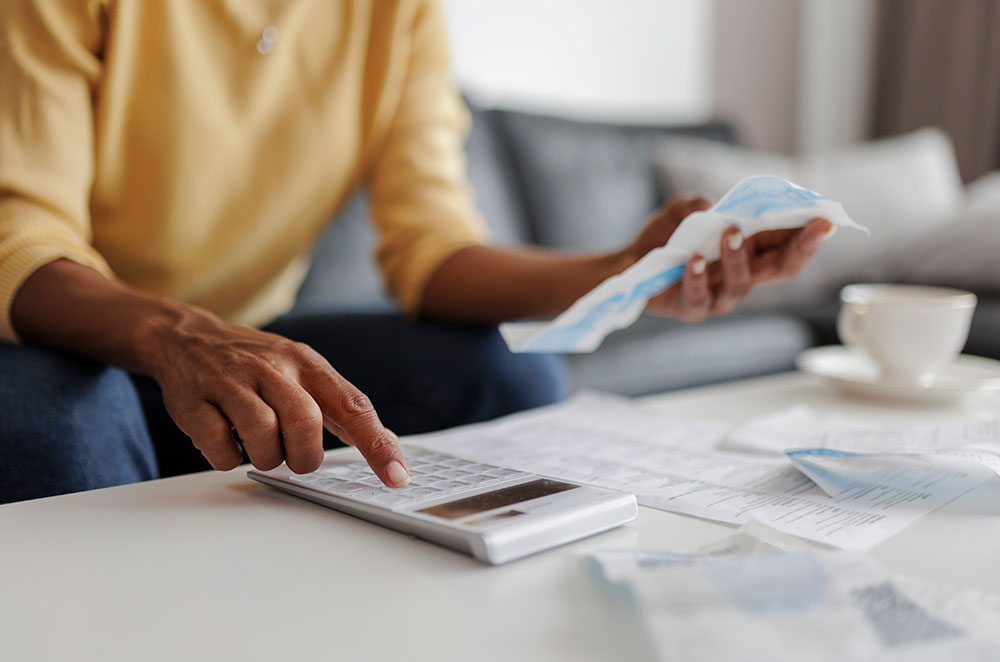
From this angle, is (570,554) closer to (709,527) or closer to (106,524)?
(709,527)

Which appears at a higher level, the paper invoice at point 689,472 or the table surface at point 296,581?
the table surface at point 296,581

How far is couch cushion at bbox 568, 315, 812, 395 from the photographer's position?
1.43 meters

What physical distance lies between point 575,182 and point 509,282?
4.09ft

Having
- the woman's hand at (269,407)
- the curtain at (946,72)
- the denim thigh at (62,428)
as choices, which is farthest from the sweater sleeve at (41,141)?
the curtain at (946,72)

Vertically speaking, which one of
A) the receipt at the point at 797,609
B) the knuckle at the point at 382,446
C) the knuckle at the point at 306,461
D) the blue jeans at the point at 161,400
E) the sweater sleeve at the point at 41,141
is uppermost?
the sweater sleeve at the point at 41,141

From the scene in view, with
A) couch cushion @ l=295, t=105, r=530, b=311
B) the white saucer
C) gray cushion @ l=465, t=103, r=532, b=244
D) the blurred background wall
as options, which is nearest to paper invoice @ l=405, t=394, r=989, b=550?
the white saucer

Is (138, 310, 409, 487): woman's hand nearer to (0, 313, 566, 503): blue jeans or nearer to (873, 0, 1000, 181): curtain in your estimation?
(0, 313, 566, 503): blue jeans

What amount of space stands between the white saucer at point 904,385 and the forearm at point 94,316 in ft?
2.01

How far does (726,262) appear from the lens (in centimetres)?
72

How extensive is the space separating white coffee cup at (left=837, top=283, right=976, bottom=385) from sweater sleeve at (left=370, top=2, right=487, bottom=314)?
18.4 inches

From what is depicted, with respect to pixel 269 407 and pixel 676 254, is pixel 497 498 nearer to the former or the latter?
pixel 269 407

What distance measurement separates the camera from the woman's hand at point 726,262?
69cm

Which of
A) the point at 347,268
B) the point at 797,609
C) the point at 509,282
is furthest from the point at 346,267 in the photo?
Result: the point at 797,609

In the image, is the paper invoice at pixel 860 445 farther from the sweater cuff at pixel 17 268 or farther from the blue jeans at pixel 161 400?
the sweater cuff at pixel 17 268
